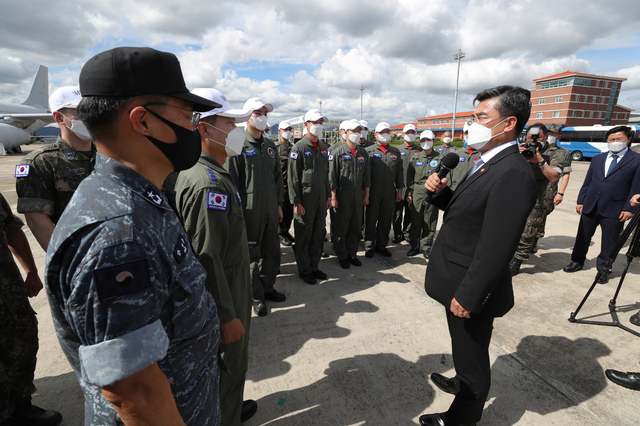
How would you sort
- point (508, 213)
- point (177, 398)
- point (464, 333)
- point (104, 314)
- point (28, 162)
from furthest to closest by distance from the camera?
point (28, 162), point (464, 333), point (508, 213), point (177, 398), point (104, 314)

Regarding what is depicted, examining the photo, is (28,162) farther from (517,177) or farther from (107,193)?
(517,177)

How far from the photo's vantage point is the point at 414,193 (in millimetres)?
5457

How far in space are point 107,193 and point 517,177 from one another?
169 cm

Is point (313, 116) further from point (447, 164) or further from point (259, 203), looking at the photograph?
point (447, 164)

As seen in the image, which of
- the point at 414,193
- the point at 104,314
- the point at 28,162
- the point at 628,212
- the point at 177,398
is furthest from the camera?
the point at 414,193

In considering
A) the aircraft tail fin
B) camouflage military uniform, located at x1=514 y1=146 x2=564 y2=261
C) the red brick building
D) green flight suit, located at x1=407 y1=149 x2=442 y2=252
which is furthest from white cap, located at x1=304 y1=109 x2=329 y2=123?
the red brick building

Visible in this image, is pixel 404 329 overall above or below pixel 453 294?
below

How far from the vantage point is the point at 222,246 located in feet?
5.52

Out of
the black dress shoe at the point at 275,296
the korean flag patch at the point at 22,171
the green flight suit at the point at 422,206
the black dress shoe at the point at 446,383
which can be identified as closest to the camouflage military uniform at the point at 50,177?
the korean flag patch at the point at 22,171

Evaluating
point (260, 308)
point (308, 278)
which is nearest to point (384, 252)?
point (308, 278)

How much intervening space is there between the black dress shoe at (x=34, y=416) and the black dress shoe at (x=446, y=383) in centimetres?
261

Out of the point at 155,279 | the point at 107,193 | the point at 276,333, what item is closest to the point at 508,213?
the point at 155,279

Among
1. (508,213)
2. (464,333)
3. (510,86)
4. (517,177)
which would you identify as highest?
(510,86)

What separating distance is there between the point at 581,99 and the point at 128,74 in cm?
7071
